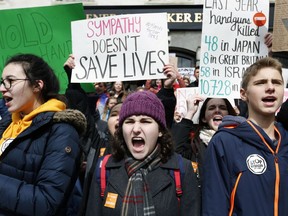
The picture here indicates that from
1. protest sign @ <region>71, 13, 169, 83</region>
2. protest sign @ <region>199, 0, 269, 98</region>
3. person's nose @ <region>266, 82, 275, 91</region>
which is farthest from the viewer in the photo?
protest sign @ <region>199, 0, 269, 98</region>

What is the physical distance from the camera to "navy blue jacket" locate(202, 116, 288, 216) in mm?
2303

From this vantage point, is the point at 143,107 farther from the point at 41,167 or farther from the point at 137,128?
the point at 41,167

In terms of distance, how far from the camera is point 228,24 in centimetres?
412

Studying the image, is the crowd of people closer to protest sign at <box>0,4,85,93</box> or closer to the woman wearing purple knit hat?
the woman wearing purple knit hat

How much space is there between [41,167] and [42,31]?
7.28ft

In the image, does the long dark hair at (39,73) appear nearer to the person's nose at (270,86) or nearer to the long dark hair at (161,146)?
the long dark hair at (161,146)

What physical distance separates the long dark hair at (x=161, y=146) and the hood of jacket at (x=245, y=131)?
29 cm

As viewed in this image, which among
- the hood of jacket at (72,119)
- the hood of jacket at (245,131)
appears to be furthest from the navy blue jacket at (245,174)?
the hood of jacket at (72,119)

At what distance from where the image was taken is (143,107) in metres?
2.55

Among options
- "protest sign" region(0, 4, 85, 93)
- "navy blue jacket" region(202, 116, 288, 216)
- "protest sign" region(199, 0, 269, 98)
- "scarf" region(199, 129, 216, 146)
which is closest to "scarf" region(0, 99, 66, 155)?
"navy blue jacket" region(202, 116, 288, 216)

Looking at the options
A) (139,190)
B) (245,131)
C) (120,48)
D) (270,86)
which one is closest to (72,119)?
(139,190)

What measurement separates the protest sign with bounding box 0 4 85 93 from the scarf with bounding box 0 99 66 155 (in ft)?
5.41

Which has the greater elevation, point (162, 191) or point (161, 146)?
point (161, 146)

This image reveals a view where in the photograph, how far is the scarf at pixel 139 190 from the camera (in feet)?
7.63
